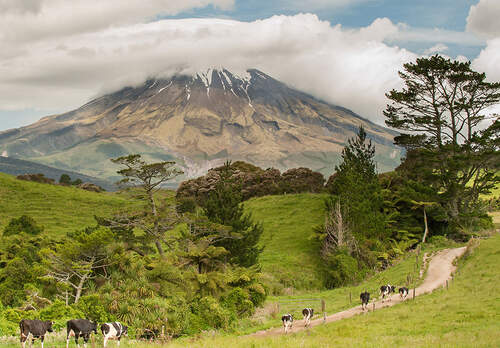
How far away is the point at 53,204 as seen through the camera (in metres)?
69.5

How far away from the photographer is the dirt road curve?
69.2 feet

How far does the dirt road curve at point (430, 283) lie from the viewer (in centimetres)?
2108

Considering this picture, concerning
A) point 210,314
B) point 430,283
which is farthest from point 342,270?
point 210,314

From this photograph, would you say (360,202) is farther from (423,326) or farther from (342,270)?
(423,326)

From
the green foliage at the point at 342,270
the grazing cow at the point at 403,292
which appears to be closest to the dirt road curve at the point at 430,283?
the grazing cow at the point at 403,292

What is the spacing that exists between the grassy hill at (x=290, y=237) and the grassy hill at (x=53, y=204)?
20296mm

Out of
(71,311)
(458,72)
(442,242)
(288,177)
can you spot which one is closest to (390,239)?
(442,242)

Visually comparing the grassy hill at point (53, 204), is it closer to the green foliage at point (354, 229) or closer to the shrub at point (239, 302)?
the green foliage at point (354, 229)

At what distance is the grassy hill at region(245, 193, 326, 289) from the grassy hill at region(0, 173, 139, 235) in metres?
20.3

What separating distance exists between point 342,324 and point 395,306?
5.35 meters

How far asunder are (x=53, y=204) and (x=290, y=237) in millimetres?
40214

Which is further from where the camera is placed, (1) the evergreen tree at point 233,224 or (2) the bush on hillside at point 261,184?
(2) the bush on hillside at point 261,184

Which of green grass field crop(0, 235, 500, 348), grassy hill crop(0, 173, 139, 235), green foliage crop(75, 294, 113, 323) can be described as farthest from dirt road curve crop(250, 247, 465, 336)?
grassy hill crop(0, 173, 139, 235)

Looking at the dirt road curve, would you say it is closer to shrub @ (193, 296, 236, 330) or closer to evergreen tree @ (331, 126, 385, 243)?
shrub @ (193, 296, 236, 330)
